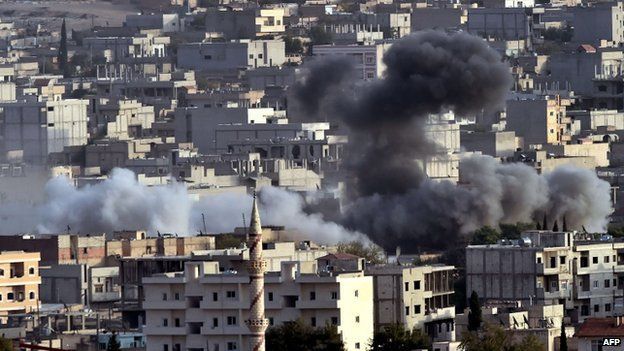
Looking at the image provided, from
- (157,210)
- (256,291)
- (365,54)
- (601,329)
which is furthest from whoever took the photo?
(365,54)

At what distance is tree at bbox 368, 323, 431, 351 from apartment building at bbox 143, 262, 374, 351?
0.80 meters

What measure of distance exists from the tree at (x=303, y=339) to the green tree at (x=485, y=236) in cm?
2281

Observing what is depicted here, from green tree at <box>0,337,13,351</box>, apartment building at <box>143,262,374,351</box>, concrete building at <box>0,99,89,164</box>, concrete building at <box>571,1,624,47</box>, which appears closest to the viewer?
green tree at <box>0,337,13,351</box>

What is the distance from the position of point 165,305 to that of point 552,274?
468 inches

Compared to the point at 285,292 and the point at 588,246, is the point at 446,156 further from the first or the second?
the point at 285,292

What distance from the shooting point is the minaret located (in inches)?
2238

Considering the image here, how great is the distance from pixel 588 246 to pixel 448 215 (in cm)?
1819

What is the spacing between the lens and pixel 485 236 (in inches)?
3526

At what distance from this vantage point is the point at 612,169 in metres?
116

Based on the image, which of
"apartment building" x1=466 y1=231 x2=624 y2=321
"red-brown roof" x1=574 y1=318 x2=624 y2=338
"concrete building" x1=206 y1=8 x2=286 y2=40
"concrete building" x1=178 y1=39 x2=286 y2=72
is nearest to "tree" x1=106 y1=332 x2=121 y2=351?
"red-brown roof" x1=574 y1=318 x2=624 y2=338

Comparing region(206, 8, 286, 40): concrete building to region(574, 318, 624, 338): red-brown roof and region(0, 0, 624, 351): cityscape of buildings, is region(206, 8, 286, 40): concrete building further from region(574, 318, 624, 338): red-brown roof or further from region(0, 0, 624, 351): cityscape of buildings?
region(574, 318, 624, 338): red-brown roof

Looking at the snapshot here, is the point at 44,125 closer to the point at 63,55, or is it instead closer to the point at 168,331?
the point at 63,55

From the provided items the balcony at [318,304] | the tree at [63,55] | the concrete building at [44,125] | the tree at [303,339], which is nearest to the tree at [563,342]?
the tree at [303,339]

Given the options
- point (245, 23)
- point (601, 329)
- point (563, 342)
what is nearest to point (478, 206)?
point (601, 329)
